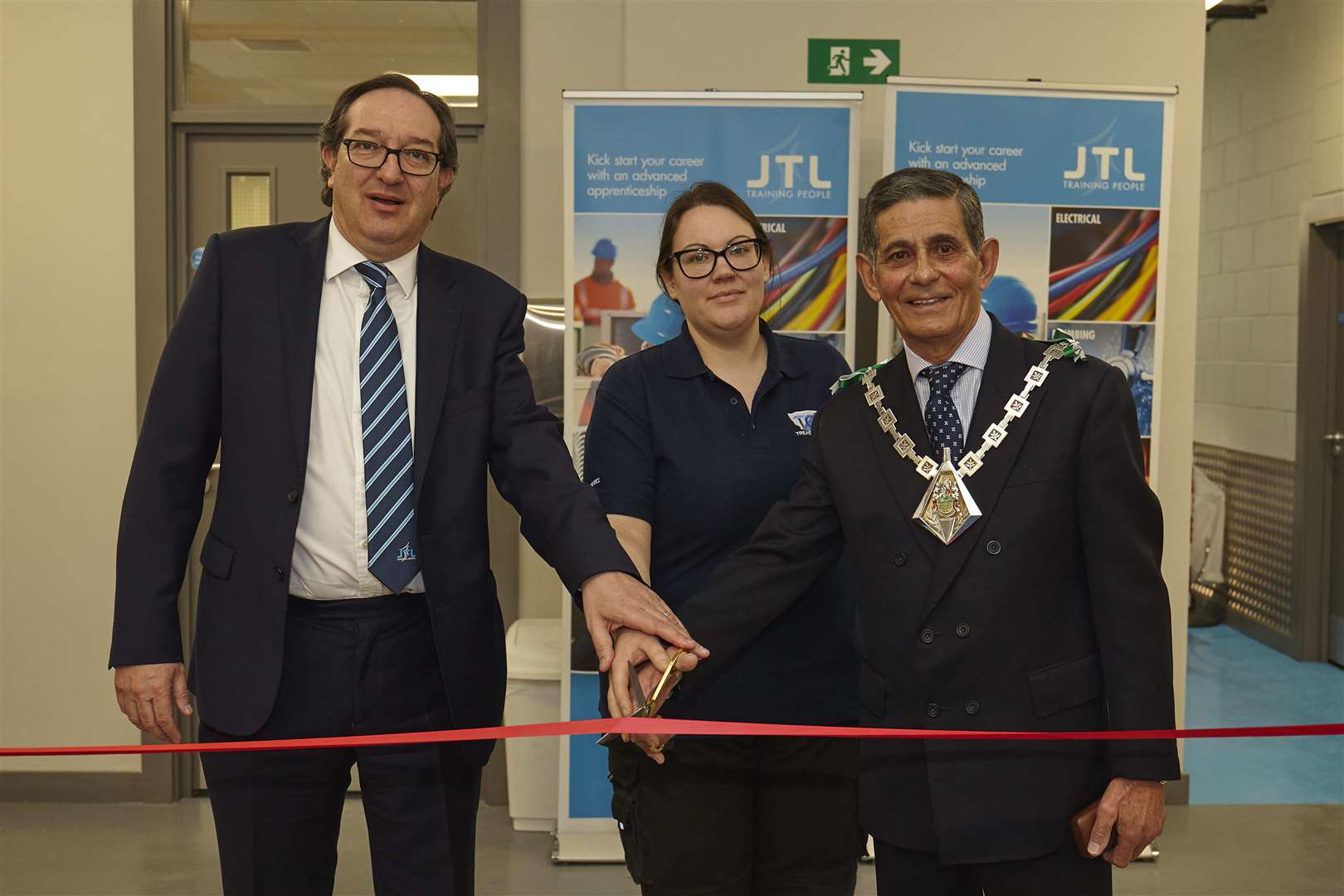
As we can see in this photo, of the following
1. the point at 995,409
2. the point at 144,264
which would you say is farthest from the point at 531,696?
the point at 995,409

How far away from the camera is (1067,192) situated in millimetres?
3686

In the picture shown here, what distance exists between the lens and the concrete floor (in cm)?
353

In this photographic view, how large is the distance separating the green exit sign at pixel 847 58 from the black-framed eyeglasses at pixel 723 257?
1.93 metres

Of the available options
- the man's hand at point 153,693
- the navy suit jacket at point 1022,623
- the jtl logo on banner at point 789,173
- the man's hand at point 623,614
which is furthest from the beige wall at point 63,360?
Result: the navy suit jacket at point 1022,623

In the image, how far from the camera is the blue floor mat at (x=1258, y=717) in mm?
4398

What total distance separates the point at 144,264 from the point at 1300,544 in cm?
571

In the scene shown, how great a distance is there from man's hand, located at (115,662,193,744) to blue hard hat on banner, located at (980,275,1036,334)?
266 cm

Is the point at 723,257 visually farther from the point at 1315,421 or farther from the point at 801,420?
the point at 1315,421

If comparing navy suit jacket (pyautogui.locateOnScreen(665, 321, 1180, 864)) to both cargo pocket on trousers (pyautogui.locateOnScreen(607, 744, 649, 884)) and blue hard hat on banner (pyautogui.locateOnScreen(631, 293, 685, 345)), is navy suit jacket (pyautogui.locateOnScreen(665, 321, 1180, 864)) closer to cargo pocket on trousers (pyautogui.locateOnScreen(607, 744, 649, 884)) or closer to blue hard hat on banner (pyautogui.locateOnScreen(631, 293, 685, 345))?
cargo pocket on trousers (pyautogui.locateOnScreen(607, 744, 649, 884))

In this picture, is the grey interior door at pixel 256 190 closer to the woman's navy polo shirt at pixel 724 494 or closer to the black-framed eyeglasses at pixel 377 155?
the woman's navy polo shirt at pixel 724 494

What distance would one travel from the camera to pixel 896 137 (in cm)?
360

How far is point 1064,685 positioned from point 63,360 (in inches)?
141

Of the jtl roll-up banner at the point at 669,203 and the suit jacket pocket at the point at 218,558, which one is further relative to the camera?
the jtl roll-up banner at the point at 669,203

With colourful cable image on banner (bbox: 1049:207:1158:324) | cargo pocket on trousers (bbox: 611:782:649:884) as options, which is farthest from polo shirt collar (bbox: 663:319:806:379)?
colourful cable image on banner (bbox: 1049:207:1158:324)
